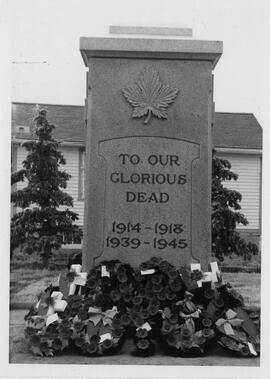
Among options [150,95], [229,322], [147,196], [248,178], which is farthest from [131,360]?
[248,178]

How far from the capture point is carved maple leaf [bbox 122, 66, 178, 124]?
5.87 m

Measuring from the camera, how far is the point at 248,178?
16625mm

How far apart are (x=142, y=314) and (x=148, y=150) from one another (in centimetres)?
160

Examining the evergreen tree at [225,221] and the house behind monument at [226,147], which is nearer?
the evergreen tree at [225,221]

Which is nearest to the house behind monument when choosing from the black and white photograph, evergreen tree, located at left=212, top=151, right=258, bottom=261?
evergreen tree, located at left=212, top=151, right=258, bottom=261

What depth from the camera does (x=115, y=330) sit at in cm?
500

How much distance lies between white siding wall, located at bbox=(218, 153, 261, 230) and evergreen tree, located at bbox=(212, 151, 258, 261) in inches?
157

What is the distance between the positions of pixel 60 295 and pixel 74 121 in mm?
11252

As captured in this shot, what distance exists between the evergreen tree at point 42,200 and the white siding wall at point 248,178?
210 inches

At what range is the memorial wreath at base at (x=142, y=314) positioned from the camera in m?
4.95

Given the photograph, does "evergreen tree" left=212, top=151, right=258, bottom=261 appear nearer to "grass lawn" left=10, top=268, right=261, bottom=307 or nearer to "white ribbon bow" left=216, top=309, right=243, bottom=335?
"grass lawn" left=10, top=268, right=261, bottom=307

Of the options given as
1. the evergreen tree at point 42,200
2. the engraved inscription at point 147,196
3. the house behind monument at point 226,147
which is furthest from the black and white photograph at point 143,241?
the house behind monument at point 226,147

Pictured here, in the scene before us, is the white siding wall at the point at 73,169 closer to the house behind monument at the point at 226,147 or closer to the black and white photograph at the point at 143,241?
the house behind monument at the point at 226,147

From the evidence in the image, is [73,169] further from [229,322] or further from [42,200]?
[229,322]
